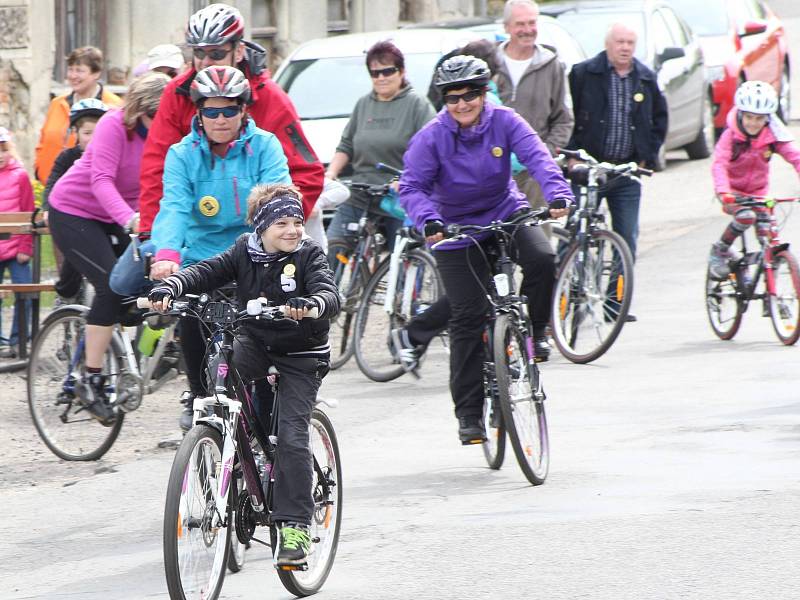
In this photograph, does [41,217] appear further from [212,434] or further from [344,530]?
[212,434]

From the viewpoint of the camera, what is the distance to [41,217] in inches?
417

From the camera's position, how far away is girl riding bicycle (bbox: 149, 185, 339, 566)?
5.80 metres

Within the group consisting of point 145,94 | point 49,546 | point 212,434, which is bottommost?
point 49,546

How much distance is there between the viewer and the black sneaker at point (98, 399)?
328 inches

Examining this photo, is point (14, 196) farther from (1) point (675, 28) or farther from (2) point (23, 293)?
(1) point (675, 28)

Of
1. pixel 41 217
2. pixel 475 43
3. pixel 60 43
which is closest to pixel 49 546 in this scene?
pixel 41 217

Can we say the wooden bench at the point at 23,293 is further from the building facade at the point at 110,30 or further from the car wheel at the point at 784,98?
the car wheel at the point at 784,98

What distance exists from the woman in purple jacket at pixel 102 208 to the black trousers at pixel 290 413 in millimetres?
2522

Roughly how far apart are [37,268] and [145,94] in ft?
8.74

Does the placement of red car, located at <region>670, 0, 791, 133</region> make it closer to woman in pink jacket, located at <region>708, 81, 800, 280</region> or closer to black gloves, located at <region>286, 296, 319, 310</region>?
woman in pink jacket, located at <region>708, 81, 800, 280</region>

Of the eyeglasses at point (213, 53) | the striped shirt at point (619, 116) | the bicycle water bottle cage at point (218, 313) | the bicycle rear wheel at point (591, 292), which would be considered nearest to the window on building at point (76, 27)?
the striped shirt at point (619, 116)

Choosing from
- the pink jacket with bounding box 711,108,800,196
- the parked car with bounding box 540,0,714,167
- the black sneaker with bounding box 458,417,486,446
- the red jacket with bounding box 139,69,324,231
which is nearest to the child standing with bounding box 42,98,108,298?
the red jacket with bounding box 139,69,324,231

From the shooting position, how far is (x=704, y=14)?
70.1 ft

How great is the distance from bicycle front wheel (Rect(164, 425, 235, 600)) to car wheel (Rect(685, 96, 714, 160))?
1480 cm
